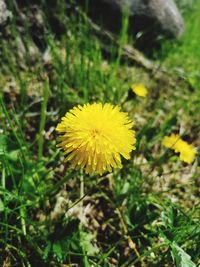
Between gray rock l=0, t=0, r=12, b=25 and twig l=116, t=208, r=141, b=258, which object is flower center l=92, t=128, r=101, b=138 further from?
gray rock l=0, t=0, r=12, b=25

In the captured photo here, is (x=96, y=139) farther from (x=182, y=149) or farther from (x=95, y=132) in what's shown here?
(x=182, y=149)

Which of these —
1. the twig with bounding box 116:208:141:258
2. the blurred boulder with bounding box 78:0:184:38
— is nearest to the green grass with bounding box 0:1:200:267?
the twig with bounding box 116:208:141:258

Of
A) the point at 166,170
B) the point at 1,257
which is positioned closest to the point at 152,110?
the point at 166,170

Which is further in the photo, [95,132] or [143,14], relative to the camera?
[143,14]

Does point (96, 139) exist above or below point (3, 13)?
below

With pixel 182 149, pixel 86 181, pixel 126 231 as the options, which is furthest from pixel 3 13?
pixel 126 231

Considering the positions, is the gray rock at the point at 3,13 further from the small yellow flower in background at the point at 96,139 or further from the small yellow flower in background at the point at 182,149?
the small yellow flower in background at the point at 182,149
